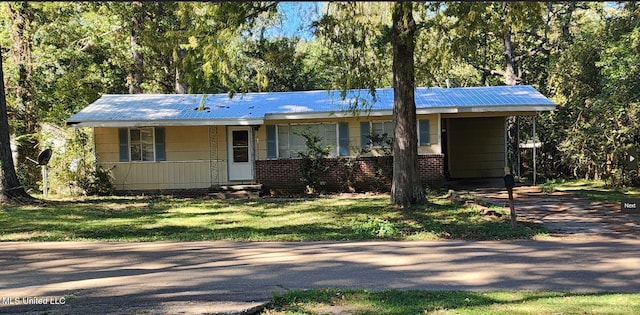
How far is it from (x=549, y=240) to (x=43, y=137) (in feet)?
60.6

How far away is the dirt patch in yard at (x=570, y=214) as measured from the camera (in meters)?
10.1

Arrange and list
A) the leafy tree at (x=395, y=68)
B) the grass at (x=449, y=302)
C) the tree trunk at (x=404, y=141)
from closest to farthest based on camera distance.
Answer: the grass at (x=449, y=302)
the leafy tree at (x=395, y=68)
the tree trunk at (x=404, y=141)

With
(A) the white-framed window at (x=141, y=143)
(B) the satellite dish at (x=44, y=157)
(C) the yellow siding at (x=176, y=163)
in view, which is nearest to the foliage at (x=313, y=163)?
(C) the yellow siding at (x=176, y=163)

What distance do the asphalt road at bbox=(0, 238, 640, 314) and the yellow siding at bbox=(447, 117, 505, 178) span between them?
12887mm

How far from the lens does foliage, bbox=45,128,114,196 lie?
60.4 feet

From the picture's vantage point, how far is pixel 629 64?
18719 mm

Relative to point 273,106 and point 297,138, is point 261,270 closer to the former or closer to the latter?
point 297,138

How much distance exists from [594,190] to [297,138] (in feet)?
33.7

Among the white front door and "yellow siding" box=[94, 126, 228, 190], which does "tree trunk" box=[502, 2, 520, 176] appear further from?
"yellow siding" box=[94, 126, 228, 190]

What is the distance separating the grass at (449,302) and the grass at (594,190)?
10.3m

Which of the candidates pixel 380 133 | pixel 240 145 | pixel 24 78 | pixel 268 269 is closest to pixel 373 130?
pixel 380 133

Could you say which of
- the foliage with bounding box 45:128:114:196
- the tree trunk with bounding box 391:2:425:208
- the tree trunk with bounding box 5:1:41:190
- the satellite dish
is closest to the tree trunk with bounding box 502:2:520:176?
the tree trunk with bounding box 391:2:425:208

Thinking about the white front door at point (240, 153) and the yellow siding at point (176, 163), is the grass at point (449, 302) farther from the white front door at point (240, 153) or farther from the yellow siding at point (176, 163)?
the yellow siding at point (176, 163)

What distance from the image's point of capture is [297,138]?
1927 cm
